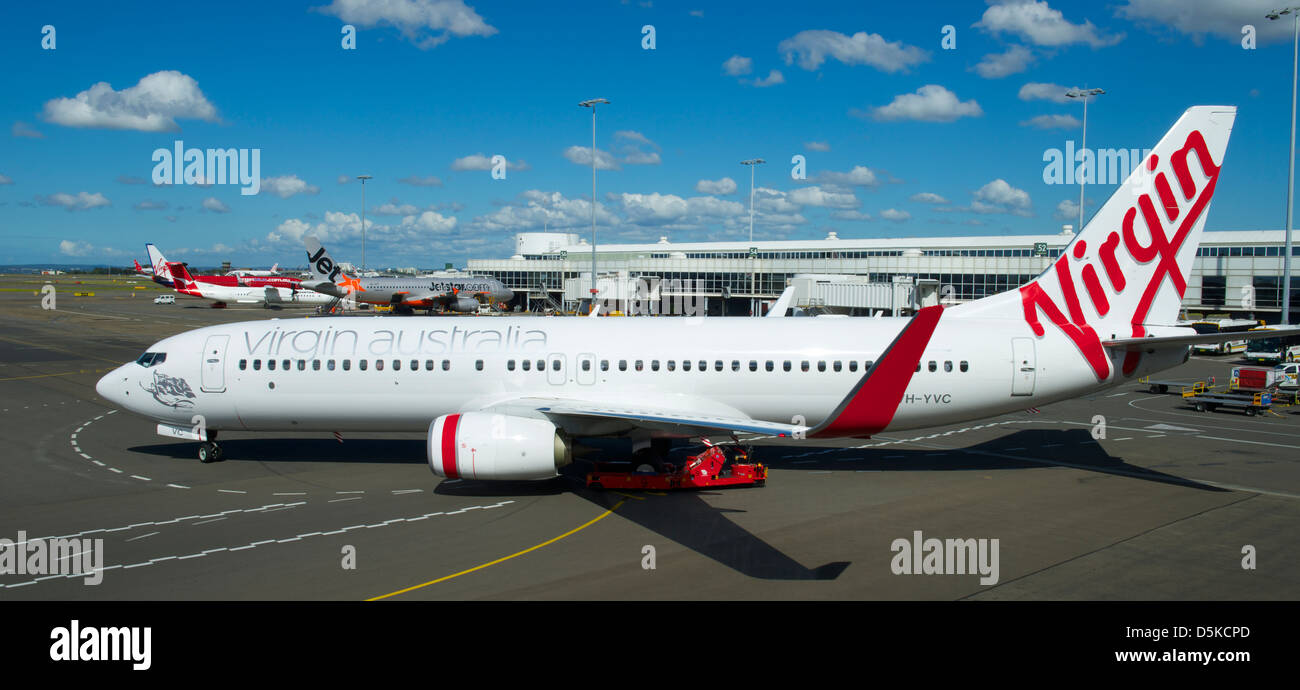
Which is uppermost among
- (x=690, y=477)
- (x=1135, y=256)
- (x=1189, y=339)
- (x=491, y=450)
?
(x=1135, y=256)

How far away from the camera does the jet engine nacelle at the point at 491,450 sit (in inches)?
715

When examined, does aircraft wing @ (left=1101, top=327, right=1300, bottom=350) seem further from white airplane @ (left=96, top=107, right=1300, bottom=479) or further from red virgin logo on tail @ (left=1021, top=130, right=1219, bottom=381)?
red virgin logo on tail @ (left=1021, top=130, right=1219, bottom=381)

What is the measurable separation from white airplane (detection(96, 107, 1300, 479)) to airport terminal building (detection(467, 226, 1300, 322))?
2216cm

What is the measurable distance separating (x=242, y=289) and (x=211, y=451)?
9371cm

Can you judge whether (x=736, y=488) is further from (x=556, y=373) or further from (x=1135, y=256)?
(x=1135, y=256)

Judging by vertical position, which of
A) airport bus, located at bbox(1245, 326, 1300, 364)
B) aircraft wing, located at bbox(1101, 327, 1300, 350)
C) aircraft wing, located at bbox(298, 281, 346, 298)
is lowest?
airport bus, located at bbox(1245, 326, 1300, 364)

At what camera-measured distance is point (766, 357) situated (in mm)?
21250

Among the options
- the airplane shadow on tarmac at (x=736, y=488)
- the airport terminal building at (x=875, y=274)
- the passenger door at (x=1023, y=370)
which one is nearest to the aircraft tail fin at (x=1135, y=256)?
the passenger door at (x=1023, y=370)

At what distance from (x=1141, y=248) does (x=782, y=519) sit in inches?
526

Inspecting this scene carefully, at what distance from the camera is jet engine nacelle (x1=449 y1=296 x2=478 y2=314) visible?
312 feet

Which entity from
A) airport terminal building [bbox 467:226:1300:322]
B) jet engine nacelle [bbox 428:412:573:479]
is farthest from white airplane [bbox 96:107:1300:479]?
airport terminal building [bbox 467:226:1300:322]

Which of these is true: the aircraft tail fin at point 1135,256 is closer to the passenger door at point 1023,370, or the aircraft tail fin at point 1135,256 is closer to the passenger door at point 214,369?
the passenger door at point 1023,370

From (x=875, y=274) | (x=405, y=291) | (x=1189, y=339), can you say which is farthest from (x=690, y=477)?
(x=405, y=291)

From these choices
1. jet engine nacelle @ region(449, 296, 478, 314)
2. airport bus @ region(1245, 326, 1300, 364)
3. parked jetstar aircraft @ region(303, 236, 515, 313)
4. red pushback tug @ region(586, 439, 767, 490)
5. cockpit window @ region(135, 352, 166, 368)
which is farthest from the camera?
jet engine nacelle @ region(449, 296, 478, 314)
